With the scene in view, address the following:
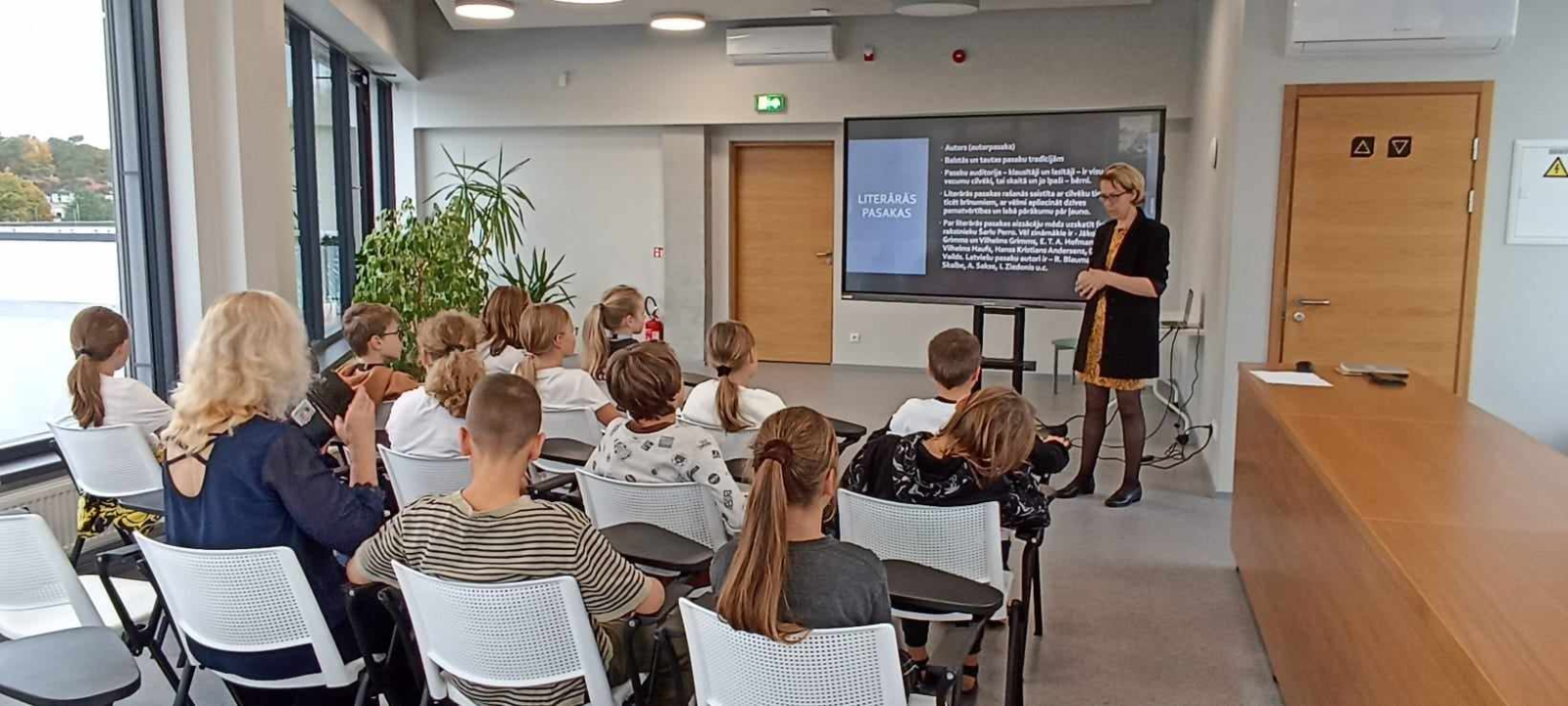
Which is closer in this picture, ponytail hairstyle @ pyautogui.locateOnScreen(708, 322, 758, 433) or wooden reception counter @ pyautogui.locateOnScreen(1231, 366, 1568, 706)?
wooden reception counter @ pyautogui.locateOnScreen(1231, 366, 1568, 706)

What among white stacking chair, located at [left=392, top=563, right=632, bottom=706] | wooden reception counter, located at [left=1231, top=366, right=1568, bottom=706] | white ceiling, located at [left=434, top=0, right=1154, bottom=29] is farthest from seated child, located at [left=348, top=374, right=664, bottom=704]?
white ceiling, located at [left=434, top=0, right=1154, bottom=29]

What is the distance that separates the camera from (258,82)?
4.82 m

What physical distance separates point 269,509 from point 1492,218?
4982mm

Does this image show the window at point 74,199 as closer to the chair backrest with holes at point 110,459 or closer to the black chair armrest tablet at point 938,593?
the chair backrest with holes at point 110,459

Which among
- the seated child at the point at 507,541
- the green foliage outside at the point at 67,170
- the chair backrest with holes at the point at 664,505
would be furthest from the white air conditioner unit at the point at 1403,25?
the green foliage outside at the point at 67,170

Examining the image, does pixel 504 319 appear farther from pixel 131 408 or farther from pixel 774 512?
pixel 774 512

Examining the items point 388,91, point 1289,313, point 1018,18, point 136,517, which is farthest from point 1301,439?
point 388,91

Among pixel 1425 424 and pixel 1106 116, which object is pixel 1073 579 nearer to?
pixel 1425 424

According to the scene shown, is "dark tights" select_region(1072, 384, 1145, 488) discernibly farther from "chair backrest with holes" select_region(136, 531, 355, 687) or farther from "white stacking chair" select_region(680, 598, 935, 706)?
"chair backrest with holes" select_region(136, 531, 355, 687)

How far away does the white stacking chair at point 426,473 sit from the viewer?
304 cm

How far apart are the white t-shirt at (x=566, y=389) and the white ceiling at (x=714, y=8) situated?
4370 millimetres

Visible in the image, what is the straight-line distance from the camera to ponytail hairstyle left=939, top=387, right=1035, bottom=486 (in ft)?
8.72

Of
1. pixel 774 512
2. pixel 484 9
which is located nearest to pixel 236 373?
pixel 774 512

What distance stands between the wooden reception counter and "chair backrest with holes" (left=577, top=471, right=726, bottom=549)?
1.39 metres
